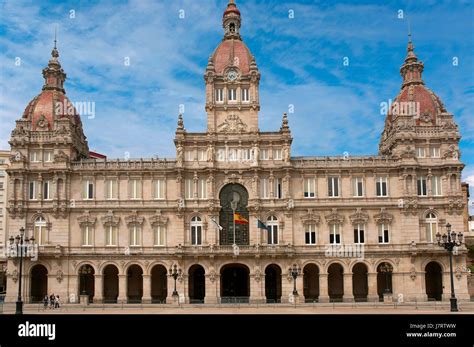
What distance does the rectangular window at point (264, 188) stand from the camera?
70.3 meters

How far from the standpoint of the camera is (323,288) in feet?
222

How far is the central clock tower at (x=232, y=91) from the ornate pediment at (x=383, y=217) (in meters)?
18.3

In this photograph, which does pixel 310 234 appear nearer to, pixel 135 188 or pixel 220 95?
pixel 220 95

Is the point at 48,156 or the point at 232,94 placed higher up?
the point at 232,94

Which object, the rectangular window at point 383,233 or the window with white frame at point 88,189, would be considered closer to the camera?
the rectangular window at point 383,233

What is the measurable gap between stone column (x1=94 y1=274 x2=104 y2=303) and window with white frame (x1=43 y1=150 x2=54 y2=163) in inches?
616

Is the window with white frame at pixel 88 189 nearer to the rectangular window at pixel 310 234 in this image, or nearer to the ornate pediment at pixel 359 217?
the rectangular window at pixel 310 234

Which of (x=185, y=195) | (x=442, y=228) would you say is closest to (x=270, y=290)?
(x=185, y=195)

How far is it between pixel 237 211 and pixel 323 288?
13824 mm

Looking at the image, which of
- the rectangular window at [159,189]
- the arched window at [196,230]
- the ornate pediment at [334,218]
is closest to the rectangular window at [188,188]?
the rectangular window at [159,189]

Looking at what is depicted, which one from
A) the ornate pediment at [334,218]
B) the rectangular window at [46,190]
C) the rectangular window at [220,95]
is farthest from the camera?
the rectangular window at [220,95]

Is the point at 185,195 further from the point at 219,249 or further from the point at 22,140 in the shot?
the point at 22,140

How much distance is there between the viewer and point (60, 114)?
73.4 m


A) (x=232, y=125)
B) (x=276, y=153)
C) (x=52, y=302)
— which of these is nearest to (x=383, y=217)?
(x=276, y=153)
